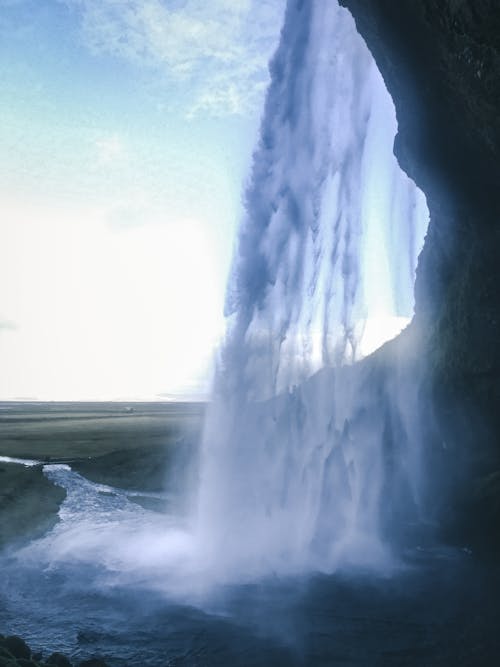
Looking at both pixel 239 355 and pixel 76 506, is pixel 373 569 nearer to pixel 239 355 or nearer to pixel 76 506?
pixel 239 355

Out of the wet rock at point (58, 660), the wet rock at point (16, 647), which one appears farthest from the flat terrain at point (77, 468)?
the wet rock at point (58, 660)

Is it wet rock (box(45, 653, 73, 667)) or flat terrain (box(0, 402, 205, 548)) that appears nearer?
wet rock (box(45, 653, 73, 667))

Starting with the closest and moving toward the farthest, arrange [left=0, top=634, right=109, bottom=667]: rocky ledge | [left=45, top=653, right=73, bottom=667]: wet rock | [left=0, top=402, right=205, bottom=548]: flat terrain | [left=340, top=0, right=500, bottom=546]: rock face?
1. [left=0, top=634, right=109, bottom=667]: rocky ledge
2. [left=45, top=653, right=73, bottom=667]: wet rock
3. [left=340, top=0, right=500, bottom=546]: rock face
4. [left=0, top=402, right=205, bottom=548]: flat terrain

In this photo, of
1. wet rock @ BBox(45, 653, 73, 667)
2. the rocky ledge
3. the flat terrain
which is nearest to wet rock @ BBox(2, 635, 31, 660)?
the rocky ledge

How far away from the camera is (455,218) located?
21688mm

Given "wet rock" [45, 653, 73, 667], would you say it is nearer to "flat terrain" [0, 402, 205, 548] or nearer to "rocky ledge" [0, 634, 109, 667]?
"rocky ledge" [0, 634, 109, 667]

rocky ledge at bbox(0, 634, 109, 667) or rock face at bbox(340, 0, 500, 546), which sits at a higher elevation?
rock face at bbox(340, 0, 500, 546)

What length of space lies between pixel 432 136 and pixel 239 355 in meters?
13.6

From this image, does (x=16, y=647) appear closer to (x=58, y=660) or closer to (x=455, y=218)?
(x=58, y=660)

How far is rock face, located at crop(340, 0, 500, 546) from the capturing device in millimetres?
14094

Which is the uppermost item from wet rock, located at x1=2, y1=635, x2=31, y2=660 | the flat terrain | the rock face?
the rock face

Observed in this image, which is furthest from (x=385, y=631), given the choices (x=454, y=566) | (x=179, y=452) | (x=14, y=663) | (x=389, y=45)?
(x=179, y=452)

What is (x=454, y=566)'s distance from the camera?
16312 millimetres

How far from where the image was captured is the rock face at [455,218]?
14.1m
